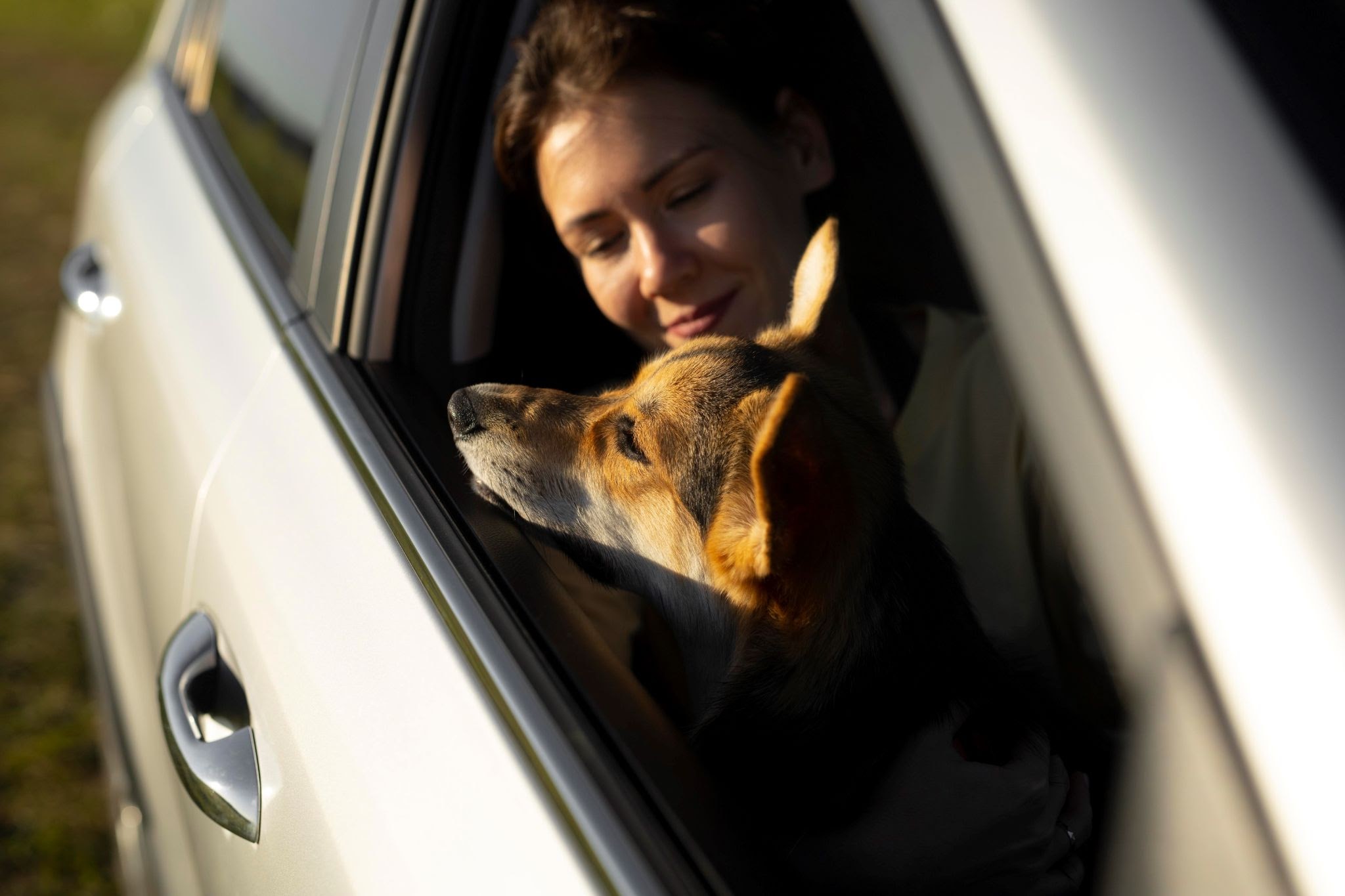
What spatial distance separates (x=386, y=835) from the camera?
1241 millimetres

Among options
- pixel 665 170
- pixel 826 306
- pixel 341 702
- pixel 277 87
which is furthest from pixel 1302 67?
pixel 277 87

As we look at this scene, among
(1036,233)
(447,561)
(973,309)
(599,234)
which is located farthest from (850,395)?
(1036,233)

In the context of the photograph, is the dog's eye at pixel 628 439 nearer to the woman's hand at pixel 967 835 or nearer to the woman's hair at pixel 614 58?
the woman's hair at pixel 614 58

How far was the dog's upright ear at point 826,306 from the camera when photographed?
226 centimetres

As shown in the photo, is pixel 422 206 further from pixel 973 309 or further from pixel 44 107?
pixel 44 107

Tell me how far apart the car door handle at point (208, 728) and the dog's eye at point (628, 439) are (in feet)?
2.81

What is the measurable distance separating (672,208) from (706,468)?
2.40ft

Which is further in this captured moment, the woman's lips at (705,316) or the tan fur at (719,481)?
the woman's lips at (705,316)

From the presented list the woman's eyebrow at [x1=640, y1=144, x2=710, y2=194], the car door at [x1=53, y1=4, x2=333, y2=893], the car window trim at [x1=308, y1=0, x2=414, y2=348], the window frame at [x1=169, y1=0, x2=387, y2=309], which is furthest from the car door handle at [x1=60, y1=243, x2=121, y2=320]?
the woman's eyebrow at [x1=640, y1=144, x2=710, y2=194]

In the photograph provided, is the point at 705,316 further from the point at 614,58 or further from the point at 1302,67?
the point at 1302,67

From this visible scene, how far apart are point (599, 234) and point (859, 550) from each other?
1.11 meters

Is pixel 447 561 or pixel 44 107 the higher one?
pixel 44 107

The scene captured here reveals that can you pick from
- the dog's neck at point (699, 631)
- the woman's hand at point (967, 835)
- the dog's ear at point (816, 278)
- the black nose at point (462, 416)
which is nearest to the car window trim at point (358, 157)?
the black nose at point (462, 416)

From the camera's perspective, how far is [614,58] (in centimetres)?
246
